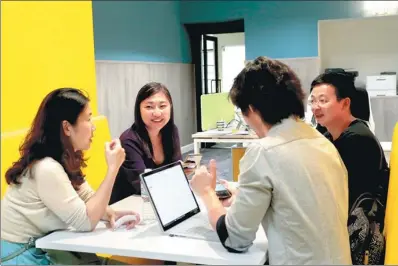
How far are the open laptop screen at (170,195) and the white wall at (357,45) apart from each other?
3.55 meters

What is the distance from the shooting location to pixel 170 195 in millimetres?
1607

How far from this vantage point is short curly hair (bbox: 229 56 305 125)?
50.6 inches

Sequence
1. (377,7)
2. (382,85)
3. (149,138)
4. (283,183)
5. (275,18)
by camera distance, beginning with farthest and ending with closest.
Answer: (275,18), (377,7), (382,85), (149,138), (283,183)

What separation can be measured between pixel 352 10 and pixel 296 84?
4904mm

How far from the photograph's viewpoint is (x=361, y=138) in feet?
5.69

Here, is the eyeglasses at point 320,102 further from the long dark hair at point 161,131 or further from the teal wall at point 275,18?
the teal wall at point 275,18

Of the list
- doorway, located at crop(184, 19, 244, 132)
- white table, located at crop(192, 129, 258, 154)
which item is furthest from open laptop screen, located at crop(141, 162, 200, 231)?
doorway, located at crop(184, 19, 244, 132)

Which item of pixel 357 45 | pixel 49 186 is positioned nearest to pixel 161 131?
pixel 49 186

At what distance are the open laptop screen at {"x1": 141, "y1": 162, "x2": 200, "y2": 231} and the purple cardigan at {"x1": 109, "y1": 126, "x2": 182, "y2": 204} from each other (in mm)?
452

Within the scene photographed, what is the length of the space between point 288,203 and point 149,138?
47.8 inches

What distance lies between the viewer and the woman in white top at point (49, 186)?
1474mm

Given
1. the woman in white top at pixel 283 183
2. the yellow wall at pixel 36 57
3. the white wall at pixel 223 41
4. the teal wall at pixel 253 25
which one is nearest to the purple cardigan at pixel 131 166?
the yellow wall at pixel 36 57

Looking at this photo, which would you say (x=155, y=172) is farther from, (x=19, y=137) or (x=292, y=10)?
(x=292, y=10)

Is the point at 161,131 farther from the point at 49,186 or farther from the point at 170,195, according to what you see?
the point at 49,186
